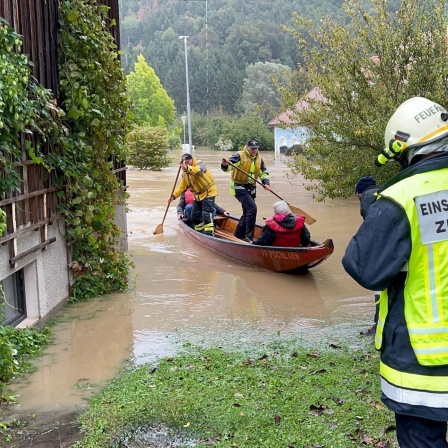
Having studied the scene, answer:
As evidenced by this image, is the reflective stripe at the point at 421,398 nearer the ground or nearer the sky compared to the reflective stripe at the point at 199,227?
nearer the sky

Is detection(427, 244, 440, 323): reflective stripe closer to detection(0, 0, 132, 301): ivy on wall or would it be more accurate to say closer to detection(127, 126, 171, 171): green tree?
detection(0, 0, 132, 301): ivy on wall

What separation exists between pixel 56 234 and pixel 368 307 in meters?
4.42

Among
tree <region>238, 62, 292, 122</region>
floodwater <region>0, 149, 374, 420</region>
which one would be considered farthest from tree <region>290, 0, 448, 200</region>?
tree <region>238, 62, 292, 122</region>

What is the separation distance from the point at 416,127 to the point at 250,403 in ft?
10.4

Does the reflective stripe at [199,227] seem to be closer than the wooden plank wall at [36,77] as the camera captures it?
No

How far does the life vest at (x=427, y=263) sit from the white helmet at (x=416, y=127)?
19 centimetres

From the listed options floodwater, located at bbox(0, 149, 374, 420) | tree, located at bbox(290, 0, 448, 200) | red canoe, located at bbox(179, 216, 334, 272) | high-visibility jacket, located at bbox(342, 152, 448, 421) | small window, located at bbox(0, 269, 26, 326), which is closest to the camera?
high-visibility jacket, located at bbox(342, 152, 448, 421)

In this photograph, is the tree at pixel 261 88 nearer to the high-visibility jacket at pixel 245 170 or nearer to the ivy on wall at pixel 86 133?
the high-visibility jacket at pixel 245 170

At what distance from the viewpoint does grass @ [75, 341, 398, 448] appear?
477 centimetres

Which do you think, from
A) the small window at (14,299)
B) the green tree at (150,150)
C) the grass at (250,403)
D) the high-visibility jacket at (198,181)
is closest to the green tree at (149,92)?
the green tree at (150,150)

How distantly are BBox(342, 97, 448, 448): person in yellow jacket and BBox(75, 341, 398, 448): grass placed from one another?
75.7 inches

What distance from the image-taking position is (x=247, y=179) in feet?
44.6

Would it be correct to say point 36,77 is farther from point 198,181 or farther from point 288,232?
point 198,181

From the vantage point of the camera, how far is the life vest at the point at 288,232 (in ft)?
35.8
